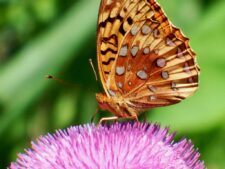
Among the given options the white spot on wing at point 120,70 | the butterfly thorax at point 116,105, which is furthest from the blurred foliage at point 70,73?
the white spot on wing at point 120,70

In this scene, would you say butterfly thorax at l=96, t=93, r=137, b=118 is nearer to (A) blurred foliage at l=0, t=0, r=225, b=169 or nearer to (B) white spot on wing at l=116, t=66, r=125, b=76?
(B) white spot on wing at l=116, t=66, r=125, b=76

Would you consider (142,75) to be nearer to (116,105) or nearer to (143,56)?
(143,56)

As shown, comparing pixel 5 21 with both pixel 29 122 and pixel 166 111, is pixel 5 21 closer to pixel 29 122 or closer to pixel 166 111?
pixel 29 122

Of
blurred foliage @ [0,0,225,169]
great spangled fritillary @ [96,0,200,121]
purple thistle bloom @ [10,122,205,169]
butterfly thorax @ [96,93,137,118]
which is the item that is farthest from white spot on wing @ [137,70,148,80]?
Answer: blurred foliage @ [0,0,225,169]

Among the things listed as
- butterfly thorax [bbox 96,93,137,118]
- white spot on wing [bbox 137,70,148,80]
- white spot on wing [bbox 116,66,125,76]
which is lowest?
butterfly thorax [bbox 96,93,137,118]

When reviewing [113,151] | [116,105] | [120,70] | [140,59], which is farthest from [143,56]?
[113,151]
